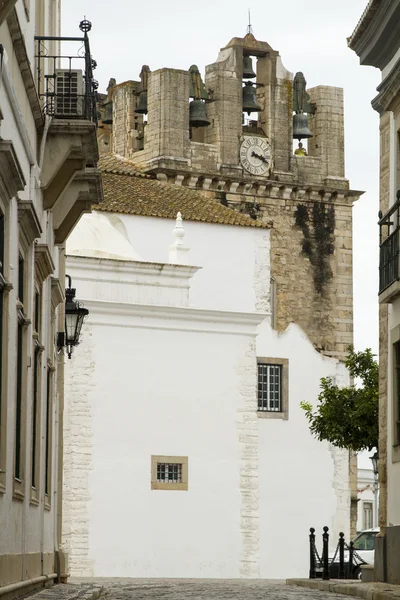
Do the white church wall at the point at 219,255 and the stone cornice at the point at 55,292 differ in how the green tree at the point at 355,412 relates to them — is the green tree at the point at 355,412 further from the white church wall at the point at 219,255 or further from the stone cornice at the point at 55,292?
the white church wall at the point at 219,255

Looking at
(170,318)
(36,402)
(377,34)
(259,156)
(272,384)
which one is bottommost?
(36,402)

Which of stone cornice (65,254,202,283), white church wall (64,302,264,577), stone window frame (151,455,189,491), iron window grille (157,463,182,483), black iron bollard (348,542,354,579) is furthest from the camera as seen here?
iron window grille (157,463,182,483)

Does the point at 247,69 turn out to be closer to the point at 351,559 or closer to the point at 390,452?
the point at 351,559

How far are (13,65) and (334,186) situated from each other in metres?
47.7

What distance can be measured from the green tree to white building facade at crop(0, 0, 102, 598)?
25.2ft

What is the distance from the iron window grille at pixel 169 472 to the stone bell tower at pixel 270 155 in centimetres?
2255

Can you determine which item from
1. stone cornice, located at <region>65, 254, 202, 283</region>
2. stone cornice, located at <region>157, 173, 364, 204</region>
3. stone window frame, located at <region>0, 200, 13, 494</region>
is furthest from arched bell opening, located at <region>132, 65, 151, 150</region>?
stone window frame, located at <region>0, 200, 13, 494</region>

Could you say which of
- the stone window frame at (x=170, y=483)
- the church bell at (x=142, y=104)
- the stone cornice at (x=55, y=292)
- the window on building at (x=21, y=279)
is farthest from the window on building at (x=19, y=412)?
the church bell at (x=142, y=104)

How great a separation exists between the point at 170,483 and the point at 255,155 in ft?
88.5

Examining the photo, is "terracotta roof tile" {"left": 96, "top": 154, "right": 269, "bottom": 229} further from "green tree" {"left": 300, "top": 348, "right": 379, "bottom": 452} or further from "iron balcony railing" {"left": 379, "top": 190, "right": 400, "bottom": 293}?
"iron balcony railing" {"left": 379, "top": 190, "right": 400, "bottom": 293}

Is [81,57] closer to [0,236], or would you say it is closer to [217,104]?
[0,236]

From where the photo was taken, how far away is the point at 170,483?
116ft

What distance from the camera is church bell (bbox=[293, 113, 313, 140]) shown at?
61.6 meters

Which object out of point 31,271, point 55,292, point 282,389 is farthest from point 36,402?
point 282,389
